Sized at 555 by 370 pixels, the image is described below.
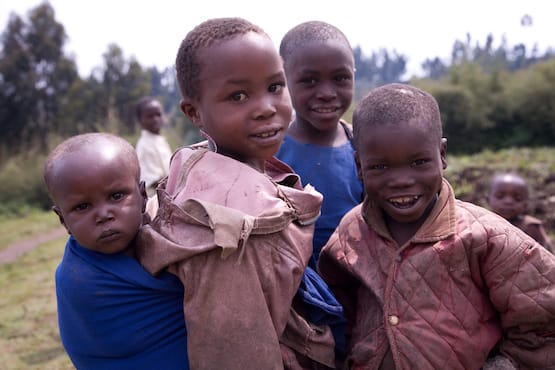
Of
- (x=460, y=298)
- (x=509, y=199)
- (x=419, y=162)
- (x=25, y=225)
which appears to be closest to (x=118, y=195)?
(x=419, y=162)

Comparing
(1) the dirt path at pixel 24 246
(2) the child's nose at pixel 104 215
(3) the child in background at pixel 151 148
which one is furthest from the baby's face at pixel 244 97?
(1) the dirt path at pixel 24 246

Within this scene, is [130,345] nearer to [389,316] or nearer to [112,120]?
[389,316]

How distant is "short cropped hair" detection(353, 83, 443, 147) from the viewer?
5.68 feet

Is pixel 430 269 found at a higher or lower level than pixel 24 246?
higher

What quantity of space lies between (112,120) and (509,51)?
53715 mm

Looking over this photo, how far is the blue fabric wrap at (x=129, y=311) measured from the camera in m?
1.54

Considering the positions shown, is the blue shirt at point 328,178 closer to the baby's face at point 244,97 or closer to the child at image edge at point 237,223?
the child at image edge at point 237,223

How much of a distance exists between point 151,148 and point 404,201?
16.5ft

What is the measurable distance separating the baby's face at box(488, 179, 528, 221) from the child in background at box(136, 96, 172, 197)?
339cm

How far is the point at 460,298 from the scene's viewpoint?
167 cm

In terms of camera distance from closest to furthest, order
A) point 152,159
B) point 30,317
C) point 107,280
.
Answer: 1. point 107,280
2. point 30,317
3. point 152,159

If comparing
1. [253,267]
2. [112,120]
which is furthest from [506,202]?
[112,120]

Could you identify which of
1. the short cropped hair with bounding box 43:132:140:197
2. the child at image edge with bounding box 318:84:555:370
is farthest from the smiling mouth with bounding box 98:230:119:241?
the child at image edge with bounding box 318:84:555:370

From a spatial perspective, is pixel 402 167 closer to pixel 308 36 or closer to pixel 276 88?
pixel 276 88
